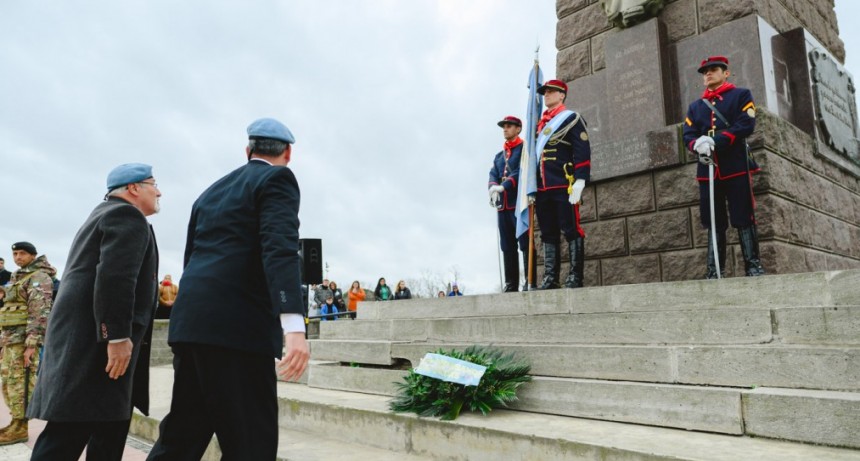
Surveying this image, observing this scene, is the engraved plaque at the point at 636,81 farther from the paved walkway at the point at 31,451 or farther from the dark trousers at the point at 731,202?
the paved walkway at the point at 31,451

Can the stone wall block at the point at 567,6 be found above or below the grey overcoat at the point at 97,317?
above

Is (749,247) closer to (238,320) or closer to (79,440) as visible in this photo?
(238,320)

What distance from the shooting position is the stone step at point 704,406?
284 centimetres

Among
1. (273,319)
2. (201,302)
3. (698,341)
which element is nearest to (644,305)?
(698,341)

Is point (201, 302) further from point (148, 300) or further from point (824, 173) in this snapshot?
point (824, 173)

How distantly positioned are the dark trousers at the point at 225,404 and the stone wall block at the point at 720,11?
20.7 feet

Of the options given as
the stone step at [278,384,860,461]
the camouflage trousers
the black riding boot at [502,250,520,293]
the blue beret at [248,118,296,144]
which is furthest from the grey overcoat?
the black riding boot at [502,250,520,293]

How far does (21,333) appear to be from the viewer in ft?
17.9

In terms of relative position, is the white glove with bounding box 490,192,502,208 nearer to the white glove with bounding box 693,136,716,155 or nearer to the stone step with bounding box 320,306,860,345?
the stone step with bounding box 320,306,860,345

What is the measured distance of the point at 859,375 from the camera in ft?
9.83

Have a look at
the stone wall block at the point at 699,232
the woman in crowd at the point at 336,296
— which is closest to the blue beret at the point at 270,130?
the stone wall block at the point at 699,232

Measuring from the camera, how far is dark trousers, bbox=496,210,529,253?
7004 mm

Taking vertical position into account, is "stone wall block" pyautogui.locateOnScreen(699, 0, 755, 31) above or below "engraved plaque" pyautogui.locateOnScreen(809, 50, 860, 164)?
above

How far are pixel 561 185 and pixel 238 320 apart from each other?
404 cm
